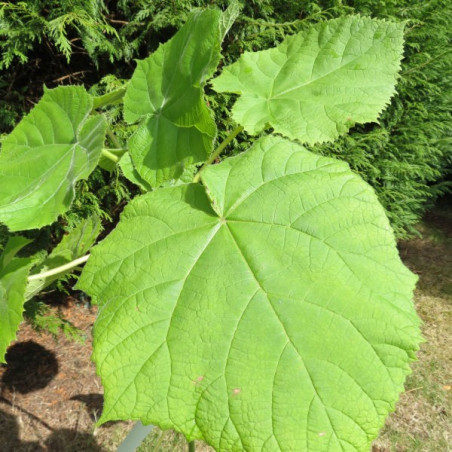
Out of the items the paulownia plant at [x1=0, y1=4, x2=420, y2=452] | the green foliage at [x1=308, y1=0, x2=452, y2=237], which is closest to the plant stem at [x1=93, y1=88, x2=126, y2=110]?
the paulownia plant at [x1=0, y1=4, x2=420, y2=452]

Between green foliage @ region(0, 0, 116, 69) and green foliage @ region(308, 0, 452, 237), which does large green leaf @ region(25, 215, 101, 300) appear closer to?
green foliage @ region(0, 0, 116, 69)

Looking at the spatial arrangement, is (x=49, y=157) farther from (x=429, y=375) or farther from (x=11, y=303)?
(x=429, y=375)

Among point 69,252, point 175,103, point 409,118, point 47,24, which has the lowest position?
point 409,118


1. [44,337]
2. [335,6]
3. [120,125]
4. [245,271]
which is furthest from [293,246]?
[44,337]

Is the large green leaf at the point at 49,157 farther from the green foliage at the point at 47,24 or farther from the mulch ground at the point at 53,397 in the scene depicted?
the mulch ground at the point at 53,397

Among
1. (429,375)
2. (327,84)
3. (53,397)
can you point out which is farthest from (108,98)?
(429,375)

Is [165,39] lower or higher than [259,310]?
higher
